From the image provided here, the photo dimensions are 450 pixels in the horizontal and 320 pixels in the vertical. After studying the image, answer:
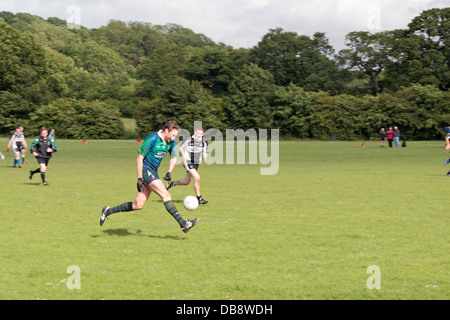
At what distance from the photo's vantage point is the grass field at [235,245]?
6.76m

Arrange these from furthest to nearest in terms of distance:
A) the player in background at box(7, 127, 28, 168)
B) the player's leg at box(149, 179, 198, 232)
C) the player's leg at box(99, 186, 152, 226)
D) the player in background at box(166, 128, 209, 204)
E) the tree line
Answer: the tree line
the player in background at box(7, 127, 28, 168)
the player in background at box(166, 128, 209, 204)
the player's leg at box(99, 186, 152, 226)
the player's leg at box(149, 179, 198, 232)

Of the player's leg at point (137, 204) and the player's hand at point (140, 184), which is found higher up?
the player's hand at point (140, 184)

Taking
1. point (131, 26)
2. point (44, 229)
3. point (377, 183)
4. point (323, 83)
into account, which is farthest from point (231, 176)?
point (131, 26)

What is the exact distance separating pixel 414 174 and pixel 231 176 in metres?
7.91

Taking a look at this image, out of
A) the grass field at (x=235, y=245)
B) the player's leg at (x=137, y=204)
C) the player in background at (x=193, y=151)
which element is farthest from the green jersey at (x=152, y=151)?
the player in background at (x=193, y=151)

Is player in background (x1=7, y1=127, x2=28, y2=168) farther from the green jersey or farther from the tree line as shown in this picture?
the tree line

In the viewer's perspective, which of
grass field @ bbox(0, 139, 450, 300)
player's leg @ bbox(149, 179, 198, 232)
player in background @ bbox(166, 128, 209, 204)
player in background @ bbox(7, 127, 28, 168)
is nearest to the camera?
grass field @ bbox(0, 139, 450, 300)

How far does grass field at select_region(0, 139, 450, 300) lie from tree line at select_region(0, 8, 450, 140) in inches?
2206

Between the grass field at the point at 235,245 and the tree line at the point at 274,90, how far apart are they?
56023mm

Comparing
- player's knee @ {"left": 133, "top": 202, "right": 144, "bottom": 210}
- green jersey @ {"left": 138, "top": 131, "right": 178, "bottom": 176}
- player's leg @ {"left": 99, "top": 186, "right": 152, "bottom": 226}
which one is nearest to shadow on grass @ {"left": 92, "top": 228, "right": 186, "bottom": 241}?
player's leg @ {"left": 99, "top": 186, "right": 152, "bottom": 226}

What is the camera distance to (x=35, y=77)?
80062 mm

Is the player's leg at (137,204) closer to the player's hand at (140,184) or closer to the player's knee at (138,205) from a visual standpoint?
the player's knee at (138,205)

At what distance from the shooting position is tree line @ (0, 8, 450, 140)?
71.4 metres
